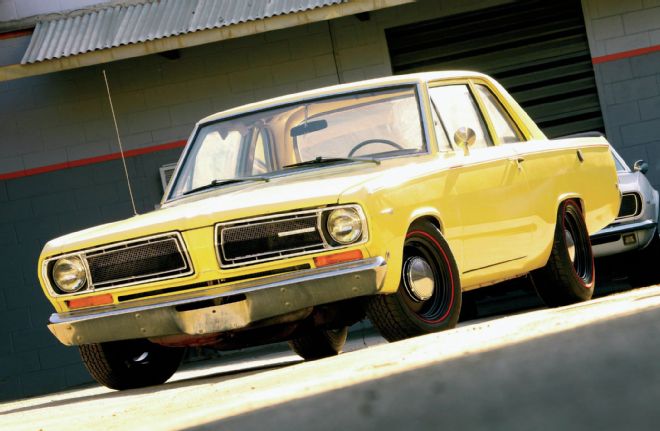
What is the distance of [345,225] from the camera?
21.5 ft

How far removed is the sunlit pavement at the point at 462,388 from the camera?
3.33 metres

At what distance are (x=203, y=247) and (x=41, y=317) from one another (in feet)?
31.8

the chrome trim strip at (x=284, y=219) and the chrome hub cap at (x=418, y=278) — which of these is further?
the chrome hub cap at (x=418, y=278)

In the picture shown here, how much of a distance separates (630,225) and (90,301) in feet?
21.0

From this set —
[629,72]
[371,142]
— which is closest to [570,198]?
[371,142]

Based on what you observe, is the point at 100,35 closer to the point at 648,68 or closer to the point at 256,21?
the point at 256,21

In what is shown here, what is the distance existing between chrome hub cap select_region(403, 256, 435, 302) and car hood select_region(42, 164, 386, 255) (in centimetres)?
48

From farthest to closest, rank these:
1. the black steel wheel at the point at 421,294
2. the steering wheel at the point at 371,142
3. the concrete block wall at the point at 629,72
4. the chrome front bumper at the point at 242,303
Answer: the concrete block wall at the point at 629,72 < the steering wheel at the point at 371,142 < the black steel wheel at the point at 421,294 < the chrome front bumper at the point at 242,303

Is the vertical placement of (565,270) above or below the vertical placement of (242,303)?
below

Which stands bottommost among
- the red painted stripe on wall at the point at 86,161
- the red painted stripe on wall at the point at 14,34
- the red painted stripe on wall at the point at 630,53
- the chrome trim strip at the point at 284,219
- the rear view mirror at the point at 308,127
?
the chrome trim strip at the point at 284,219

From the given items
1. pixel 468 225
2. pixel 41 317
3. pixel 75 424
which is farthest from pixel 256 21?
pixel 75 424

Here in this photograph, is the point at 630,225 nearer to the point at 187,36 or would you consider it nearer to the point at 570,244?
the point at 570,244

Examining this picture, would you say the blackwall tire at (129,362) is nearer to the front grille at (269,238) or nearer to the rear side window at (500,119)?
the front grille at (269,238)

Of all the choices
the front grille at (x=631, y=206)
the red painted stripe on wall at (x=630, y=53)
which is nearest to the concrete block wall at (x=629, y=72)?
the red painted stripe on wall at (x=630, y=53)
